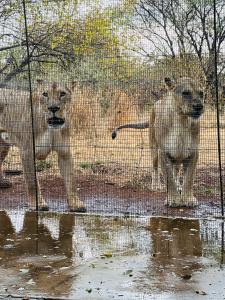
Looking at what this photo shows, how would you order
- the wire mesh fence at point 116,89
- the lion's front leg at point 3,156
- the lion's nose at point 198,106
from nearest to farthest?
the wire mesh fence at point 116,89 → the lion's nose at point 198,106 → the lion's front leg at point 3,156

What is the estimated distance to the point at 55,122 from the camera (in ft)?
24.7

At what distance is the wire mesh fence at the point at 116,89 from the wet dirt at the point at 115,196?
15 millimetres

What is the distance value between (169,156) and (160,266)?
9.90 feet

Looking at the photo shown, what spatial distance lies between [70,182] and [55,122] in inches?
29.3

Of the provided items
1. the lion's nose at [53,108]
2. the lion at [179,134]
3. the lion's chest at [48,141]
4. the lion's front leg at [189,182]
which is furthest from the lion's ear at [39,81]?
the lion's front leg at [189,182]

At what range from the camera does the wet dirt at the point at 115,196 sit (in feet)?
24.3

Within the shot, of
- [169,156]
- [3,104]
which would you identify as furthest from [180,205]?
[3,104]

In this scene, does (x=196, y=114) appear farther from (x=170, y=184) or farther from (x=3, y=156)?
(x=3, y=156)

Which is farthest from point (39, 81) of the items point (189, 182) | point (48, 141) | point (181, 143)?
point (189, 182)

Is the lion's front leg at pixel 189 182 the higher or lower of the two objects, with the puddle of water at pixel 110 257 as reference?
higher

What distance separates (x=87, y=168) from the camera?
10016 mm

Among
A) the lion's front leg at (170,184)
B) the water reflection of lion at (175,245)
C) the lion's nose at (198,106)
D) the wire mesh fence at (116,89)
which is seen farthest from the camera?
the lion's front leg at (170,184)

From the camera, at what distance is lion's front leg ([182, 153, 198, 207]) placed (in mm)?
7598

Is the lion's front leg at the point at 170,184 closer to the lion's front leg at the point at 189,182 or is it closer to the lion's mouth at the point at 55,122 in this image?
the lion's front leg at the point at 189,182
